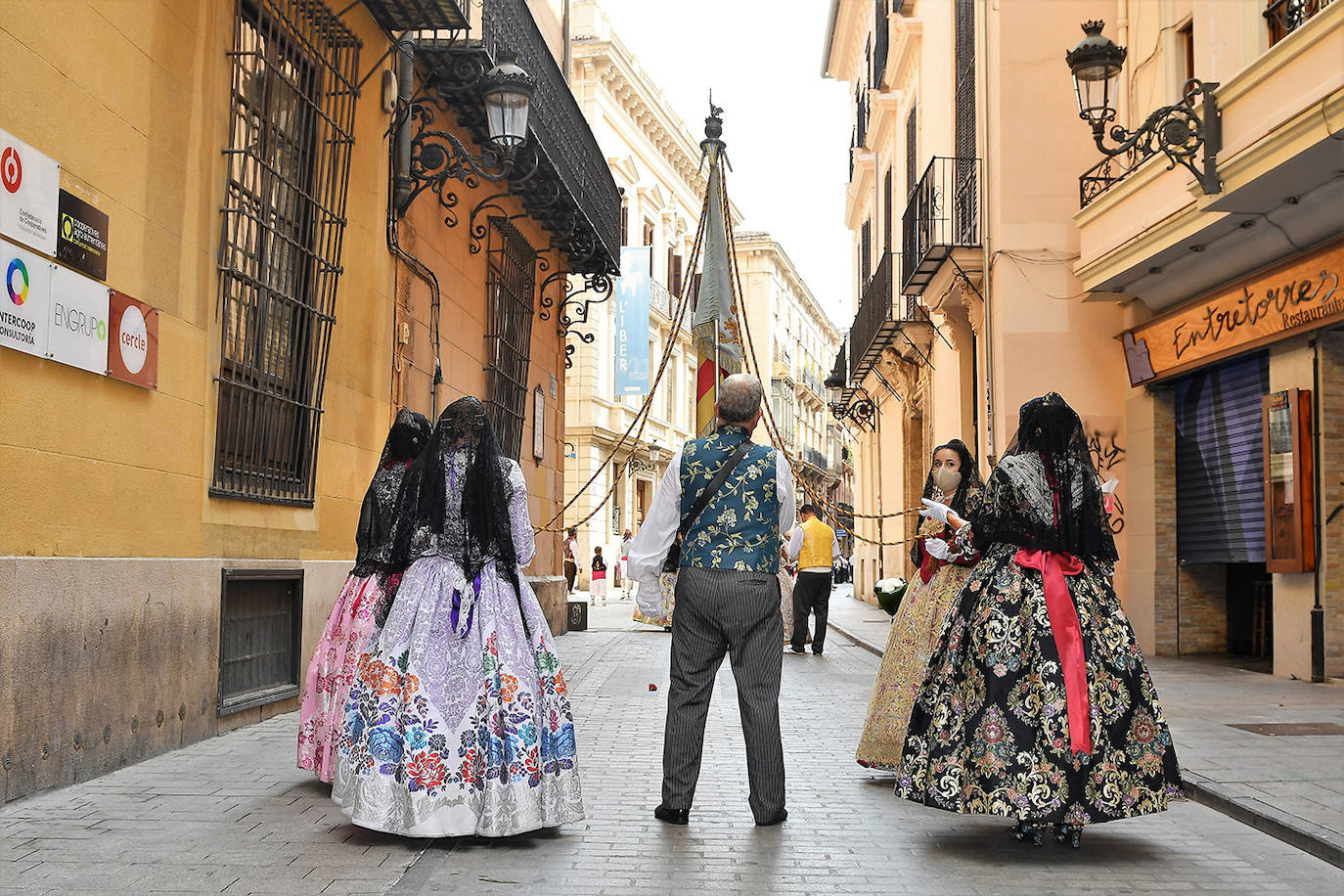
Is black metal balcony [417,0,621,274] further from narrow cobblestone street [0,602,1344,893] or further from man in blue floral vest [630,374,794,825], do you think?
narrow cobblestone street [0,602,1344,893]

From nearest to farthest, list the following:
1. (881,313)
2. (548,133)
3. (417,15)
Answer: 1. (417,15)
2. (548,133)
3. (881,313)

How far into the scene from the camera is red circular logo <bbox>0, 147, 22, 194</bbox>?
6.16m

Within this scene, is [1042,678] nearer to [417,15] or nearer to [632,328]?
[417,15]

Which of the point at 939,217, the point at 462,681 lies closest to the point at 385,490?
the point at 462,681

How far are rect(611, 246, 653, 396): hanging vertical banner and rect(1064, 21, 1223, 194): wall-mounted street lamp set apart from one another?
63.2ft

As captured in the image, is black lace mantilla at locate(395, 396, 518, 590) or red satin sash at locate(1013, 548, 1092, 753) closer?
red satin sash at locate(1013, 548, 1092, 753)

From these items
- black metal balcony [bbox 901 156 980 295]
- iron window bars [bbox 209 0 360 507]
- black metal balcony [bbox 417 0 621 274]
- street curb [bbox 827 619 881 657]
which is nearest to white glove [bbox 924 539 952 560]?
iron window bars [bbox 209 0 360 507]

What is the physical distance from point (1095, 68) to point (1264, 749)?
6780mm

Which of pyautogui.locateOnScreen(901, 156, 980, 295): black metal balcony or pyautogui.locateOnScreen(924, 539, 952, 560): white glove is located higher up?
pyautogui.locateOnScreen(901, 156, 980, 295): black metal balcony

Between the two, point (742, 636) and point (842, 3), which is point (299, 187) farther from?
point (842, 3)

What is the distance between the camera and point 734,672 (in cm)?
607

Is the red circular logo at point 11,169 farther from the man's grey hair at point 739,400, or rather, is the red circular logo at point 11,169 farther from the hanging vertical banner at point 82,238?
the man's grey hair at point 739,400

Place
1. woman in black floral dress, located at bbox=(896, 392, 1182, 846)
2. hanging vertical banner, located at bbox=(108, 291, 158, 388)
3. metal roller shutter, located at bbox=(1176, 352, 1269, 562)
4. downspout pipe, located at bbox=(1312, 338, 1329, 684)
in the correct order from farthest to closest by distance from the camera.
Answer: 1. metal roller shutter, located at bbox=(1176, 352, 1269, 562)
2. downspout pipe, located at bbox=(1312, 338, 1329, 684)
3. hanging vertical banner, located at bbox=(108, 291, 158, 388)
4. woman in black floral dress, located at bbox=(896, 392, 1182, 846)

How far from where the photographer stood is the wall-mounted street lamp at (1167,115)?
11.6 metres
